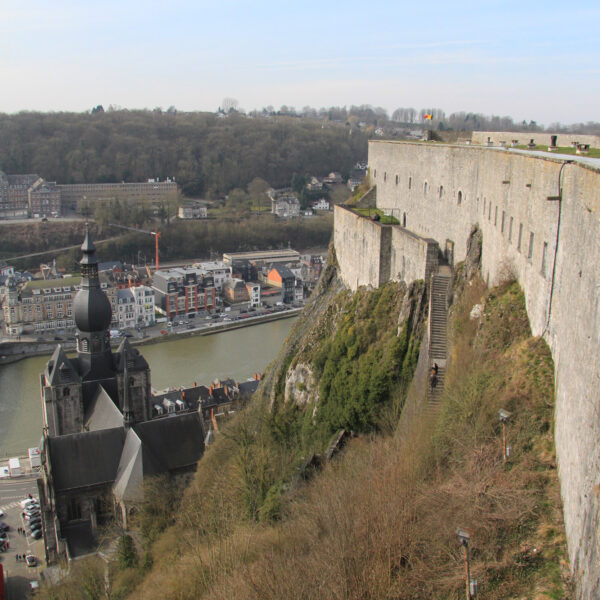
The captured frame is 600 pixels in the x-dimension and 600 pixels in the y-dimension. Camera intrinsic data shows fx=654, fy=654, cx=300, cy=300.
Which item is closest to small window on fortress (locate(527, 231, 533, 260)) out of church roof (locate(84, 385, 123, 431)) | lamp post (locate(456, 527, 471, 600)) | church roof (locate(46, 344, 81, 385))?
lamp post (locate(456, 527, 471, 600))

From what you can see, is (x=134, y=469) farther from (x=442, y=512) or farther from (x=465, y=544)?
(x=465, y=544)

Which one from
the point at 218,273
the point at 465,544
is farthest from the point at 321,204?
the point at 465,544

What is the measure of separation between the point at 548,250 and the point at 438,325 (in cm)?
331

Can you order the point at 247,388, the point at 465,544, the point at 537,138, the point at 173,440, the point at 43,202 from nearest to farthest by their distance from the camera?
the point at 465,544, the point at 537,138, the point at 173,440, the point at 247,388, the point at 43,202

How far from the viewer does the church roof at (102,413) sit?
51.6ft

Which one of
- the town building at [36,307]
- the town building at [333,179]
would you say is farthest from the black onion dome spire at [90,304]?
the town building at [333,179]

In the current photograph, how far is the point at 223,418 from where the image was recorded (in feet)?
62.4

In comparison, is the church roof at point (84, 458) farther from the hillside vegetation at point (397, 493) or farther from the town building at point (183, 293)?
the town building at point (183, 293)

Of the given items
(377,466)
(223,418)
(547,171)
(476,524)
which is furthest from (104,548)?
(547,171)

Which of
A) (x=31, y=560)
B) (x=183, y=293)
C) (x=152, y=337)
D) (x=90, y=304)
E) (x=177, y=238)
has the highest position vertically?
(x=90, y=304)

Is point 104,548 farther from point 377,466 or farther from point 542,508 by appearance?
point 542,508

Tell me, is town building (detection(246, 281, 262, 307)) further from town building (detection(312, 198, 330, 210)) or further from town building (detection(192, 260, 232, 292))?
town building (detection(312, 198, 330, 210))

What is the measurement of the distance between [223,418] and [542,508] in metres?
14.7

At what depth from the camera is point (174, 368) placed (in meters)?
28.5
